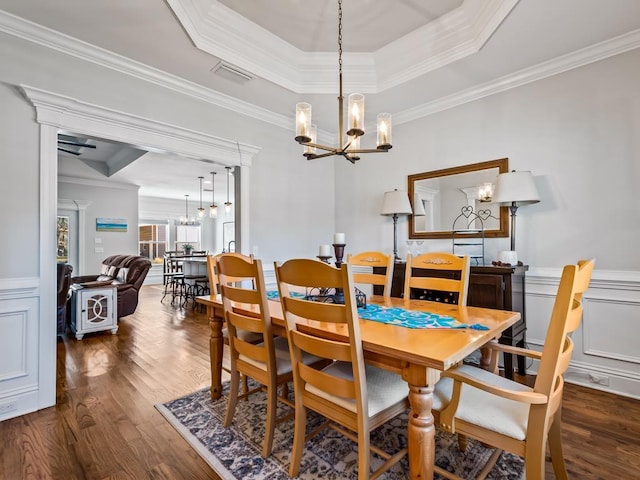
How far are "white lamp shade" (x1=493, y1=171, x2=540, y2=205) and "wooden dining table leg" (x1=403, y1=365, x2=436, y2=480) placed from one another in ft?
6.67

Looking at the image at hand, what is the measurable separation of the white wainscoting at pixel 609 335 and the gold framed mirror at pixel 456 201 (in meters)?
0.68

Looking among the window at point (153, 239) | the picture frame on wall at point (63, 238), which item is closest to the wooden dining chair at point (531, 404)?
the picture frame on wall at point (63, 238)

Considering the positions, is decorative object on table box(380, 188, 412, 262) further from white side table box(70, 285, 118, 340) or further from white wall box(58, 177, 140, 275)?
white wall box(58, 177, 140, 275)

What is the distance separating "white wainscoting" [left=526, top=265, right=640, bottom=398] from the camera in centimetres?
239

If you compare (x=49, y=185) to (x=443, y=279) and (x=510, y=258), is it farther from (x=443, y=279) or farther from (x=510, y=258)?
(x=510, y=258)

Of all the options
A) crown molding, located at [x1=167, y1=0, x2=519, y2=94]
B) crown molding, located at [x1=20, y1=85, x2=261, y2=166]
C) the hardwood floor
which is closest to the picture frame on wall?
the hardwood floor

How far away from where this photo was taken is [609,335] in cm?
250

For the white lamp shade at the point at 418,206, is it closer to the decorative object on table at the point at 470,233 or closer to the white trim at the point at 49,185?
the decorative object on table at the point at 470,233

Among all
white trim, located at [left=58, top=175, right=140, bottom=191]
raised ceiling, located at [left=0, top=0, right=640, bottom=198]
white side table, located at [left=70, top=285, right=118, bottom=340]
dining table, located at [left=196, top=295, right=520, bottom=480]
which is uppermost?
raised ceiling, located at [left=0, top=0, right=640, bottom=198]

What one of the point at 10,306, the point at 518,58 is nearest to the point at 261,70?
the point at 518,58

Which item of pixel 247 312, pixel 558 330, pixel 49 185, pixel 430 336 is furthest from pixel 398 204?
pixel 49 185

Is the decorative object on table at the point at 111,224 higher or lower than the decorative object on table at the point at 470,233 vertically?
higher

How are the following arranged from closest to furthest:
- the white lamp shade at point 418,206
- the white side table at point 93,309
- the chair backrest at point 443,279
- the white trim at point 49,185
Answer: the chair backrest at point 443,279 < the white trim at point 49,185 < the white lamp shade at point 418,206 < the white side table at point 93,309

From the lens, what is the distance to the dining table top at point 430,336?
116cm
